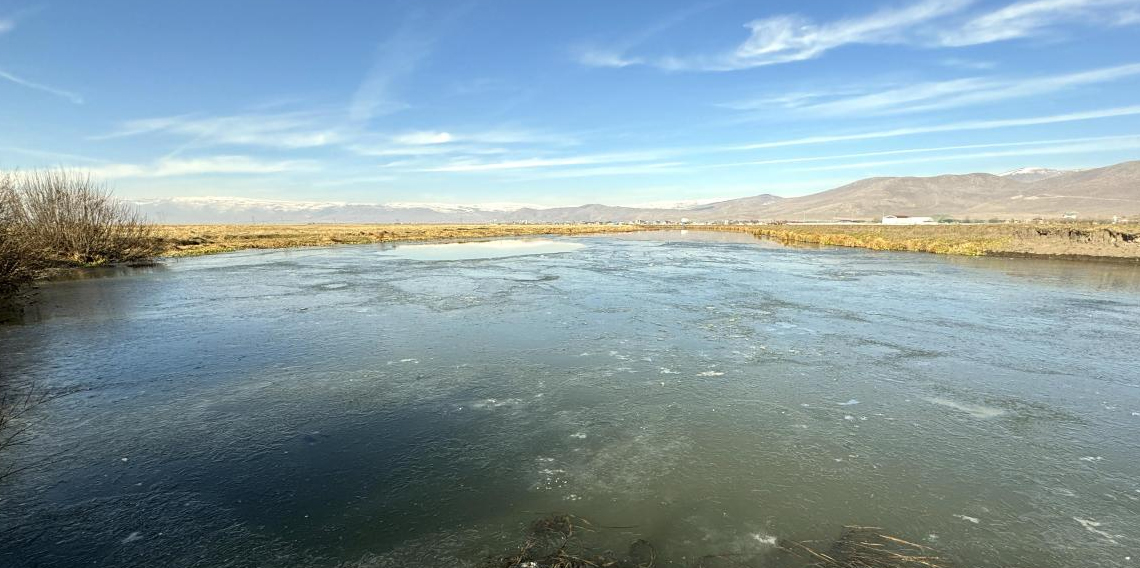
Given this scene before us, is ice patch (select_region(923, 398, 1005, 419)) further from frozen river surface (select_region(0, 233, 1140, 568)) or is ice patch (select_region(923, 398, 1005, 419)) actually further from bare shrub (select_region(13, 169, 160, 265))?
bare shrub (select_region(13, 169, 160, 265))

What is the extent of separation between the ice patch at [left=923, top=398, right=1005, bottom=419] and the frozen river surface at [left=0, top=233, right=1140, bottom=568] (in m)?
0.06

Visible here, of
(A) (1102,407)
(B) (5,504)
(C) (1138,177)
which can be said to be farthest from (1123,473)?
(C) (1138,177)

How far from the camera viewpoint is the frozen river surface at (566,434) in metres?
4.32

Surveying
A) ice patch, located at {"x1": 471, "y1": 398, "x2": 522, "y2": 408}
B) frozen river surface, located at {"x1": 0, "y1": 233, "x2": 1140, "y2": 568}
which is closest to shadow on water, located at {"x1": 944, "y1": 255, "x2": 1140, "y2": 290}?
frozen river surface, located at {"x1": 0, "y1": 233, "x2": 1140, "y2": 568}

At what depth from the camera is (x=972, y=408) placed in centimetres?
714

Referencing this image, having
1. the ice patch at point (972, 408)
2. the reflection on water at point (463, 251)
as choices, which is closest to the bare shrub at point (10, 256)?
the reflection on water at point (463, 251)

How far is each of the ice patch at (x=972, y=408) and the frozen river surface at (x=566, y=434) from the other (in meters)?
0.06

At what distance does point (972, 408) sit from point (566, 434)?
5916mm

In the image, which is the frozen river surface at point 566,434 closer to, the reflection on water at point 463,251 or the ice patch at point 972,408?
the ice patch at point 972,408

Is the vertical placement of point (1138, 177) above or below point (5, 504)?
above

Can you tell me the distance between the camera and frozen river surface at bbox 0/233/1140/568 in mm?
4320

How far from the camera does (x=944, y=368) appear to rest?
8922 millimetres

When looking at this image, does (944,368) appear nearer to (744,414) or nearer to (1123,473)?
(1123,473)

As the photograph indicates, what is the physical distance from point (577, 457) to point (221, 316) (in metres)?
12.4
